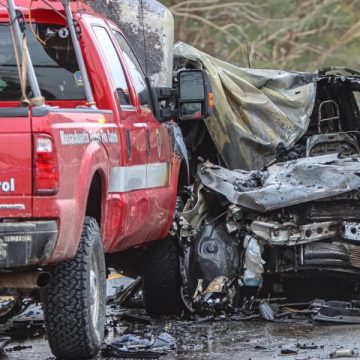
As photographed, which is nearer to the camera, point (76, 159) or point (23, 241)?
point (23, 241)

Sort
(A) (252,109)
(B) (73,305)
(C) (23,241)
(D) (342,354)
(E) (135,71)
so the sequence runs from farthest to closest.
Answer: (A) (252,109) → (E) (135,71) → (D) (342,354) → (B) (73,305) → (C) (23,241)

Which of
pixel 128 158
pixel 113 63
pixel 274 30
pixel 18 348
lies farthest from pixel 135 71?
pixel 274 30

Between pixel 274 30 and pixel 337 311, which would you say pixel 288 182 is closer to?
pixel 337 311

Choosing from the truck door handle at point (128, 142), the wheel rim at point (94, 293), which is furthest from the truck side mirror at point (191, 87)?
the wheel rim at point (94, 293)

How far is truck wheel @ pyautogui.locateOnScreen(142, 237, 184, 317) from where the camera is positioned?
8.66 metres

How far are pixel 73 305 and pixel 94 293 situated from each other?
439mm

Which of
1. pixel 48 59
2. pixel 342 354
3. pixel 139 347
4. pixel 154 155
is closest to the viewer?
pixel 342 354

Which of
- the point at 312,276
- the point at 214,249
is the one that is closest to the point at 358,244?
the point at 312,276

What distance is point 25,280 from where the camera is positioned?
6.20m

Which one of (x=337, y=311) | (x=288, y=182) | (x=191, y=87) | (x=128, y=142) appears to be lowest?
(x=337, y=311)

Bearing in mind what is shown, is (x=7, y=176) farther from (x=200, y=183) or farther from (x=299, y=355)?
(x=200, y=183)

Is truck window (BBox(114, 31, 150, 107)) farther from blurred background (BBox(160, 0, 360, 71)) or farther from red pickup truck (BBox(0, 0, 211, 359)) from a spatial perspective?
blurred background (BBox(160, 0, 360, 71))

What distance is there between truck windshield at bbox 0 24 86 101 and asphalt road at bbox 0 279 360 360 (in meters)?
1.72

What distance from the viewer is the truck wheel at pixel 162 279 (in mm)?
8664
